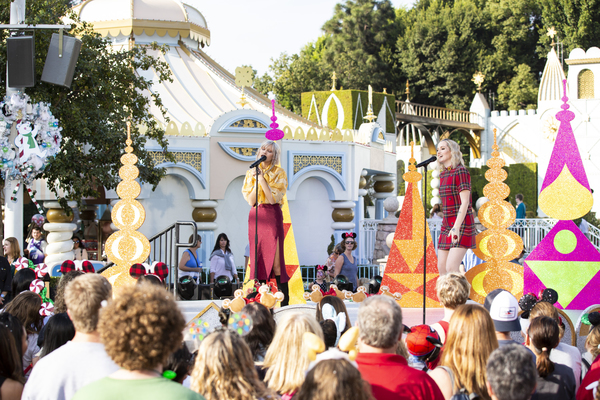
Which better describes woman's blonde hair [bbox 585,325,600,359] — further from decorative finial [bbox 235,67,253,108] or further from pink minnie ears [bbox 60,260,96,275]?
decorative finial [bbox 235,67,253,108]

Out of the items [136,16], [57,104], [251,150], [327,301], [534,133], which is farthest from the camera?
[534,133]

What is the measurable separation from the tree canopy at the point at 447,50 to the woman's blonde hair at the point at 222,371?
31.9 meters

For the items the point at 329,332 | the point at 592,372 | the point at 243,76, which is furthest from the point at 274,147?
the point at 243,76

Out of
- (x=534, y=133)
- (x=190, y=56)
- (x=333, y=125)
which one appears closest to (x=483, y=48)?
(x=534, y=133)

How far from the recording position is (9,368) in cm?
292

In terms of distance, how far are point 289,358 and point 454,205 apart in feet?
12.7

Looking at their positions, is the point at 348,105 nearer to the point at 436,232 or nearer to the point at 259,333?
the point at 436,232

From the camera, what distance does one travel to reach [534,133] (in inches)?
1195

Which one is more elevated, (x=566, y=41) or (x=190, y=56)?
(x=566, y=41)

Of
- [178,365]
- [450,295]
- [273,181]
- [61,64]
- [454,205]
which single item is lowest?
[178,365]

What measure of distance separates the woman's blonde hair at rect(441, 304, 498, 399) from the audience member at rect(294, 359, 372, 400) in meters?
0.96

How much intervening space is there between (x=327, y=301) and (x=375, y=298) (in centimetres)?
111

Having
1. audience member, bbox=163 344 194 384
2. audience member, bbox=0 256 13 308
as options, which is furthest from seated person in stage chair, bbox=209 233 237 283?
audience member, bbox=163 344 194 384

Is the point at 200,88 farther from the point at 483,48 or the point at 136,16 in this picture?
the point at 483,48
